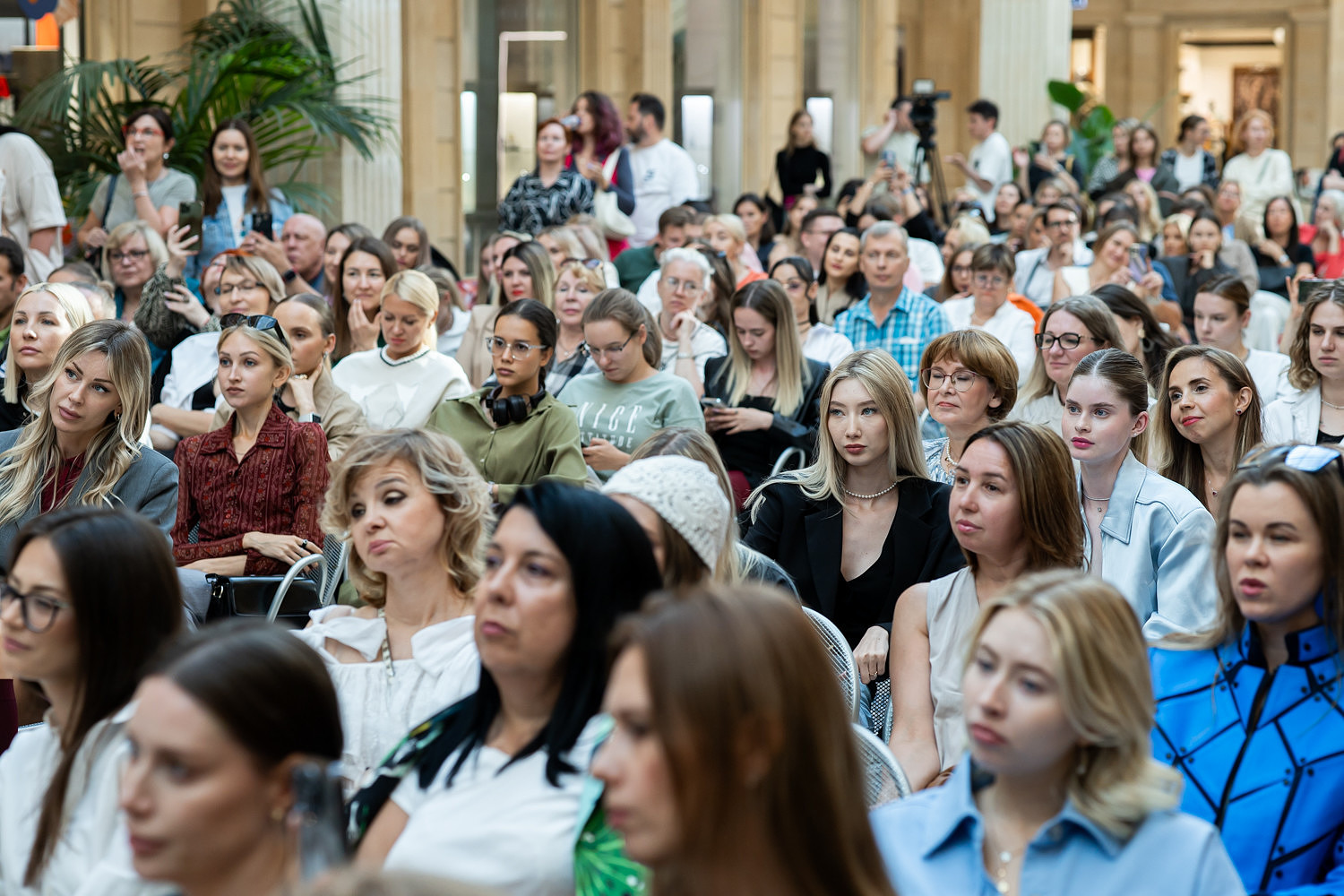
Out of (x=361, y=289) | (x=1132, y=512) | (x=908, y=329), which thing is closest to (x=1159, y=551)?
(x=1132, y=512)

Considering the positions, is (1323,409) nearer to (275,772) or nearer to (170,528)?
(170,528)

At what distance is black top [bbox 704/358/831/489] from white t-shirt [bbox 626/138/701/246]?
401 centimetres

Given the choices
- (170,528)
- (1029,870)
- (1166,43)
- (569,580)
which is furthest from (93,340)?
(1166,43)

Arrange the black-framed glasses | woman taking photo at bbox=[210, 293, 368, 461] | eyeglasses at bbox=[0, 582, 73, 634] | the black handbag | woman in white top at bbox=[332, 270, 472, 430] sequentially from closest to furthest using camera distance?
eyeglasses at bbox=[0, 582, 73, 634]
the black handbag
the black-framed glasses
woman taking photo at bbox=[210, 293, 368, 461]
woman in white top at bbox=[332, 270, 472, 430]

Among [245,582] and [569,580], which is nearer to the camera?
[569,580]

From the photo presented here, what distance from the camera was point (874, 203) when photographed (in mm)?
9656

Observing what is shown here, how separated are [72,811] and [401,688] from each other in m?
0.79

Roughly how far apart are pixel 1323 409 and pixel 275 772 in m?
4.24

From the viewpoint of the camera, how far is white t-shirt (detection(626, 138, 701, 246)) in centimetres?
1000

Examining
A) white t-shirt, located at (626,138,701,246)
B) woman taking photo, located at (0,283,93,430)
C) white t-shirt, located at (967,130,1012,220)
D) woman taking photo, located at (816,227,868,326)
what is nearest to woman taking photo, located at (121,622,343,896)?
woman taking photo, located at (0,283,93,430)

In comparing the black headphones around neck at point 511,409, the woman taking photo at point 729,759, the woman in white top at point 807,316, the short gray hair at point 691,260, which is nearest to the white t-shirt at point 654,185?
the woman in white top at point 807,316

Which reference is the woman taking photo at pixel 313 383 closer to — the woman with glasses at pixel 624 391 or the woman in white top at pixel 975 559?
the woman with glasses at pixel 624 391

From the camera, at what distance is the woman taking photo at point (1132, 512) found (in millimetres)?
3607

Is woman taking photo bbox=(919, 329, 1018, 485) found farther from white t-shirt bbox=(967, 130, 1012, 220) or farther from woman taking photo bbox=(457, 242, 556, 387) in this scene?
white t-shirt bbox=(967, 130, 1012, 220)
